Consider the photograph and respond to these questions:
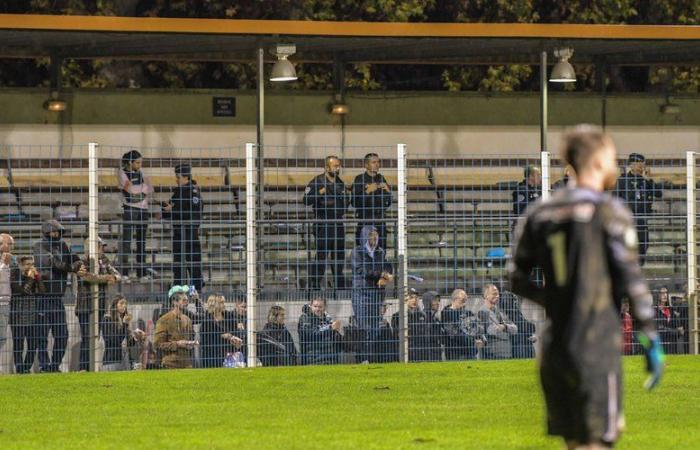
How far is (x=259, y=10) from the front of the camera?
111 feet

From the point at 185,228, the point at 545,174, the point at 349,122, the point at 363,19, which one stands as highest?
the point at 363,19

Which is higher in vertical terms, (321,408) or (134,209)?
(134,209)

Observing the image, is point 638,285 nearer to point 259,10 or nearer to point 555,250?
point 555,250

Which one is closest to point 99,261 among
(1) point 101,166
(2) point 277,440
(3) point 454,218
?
(1) point 101,166

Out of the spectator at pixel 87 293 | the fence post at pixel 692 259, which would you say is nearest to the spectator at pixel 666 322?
the fence post at pixel 692 259

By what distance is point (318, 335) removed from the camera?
16.9m

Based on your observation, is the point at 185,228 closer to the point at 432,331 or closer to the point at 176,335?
the point at 176,335

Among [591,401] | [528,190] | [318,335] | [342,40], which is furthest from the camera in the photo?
[342,40]

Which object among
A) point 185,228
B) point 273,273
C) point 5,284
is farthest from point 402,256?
point 5,284

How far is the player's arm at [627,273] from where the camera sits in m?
6.51

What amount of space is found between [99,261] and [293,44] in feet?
22.6

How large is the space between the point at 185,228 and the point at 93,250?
3.61 ft

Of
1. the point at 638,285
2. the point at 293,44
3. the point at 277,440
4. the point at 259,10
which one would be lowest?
the point at 277,440

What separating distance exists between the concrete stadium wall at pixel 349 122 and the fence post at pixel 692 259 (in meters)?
8.18
